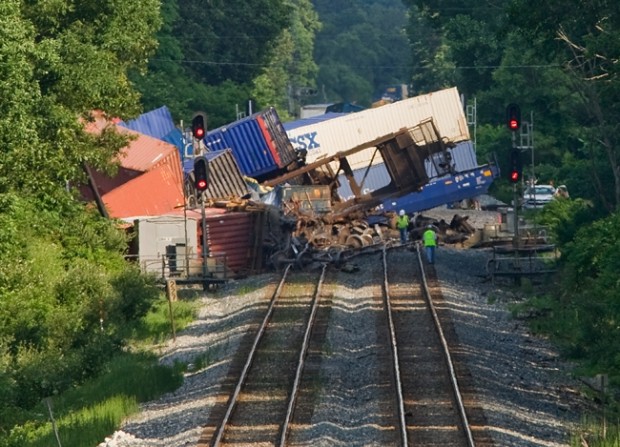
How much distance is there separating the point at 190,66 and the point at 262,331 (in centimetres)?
7812

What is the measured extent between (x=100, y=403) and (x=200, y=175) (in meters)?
15.7

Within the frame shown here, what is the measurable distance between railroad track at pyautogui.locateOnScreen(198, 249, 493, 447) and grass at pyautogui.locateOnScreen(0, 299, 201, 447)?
1426mm

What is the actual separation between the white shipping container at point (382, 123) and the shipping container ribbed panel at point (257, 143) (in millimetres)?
6382

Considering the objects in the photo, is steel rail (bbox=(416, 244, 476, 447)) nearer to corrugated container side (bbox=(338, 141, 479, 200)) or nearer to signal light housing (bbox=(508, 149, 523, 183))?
signal light housing (bbox=(508, 149, 523, 183))

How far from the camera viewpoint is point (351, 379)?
25.5 m

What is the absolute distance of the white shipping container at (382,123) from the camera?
66812 mm

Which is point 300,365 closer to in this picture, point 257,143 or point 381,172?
point 257,143

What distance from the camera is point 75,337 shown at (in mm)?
31500

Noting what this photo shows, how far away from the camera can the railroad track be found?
2088cm

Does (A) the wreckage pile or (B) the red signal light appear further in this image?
(A) the wreckage pile

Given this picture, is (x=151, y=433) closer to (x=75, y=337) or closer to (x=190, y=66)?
(x=75, y=337)

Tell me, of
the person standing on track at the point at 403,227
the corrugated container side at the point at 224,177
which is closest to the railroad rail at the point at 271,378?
the person standing on track at the point at 403,227

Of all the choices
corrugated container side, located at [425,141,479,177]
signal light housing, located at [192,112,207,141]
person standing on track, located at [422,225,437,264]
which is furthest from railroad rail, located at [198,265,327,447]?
corrugated container side, located at [425,141,479,177]

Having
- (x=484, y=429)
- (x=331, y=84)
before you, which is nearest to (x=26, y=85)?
(x=484, y=429)
